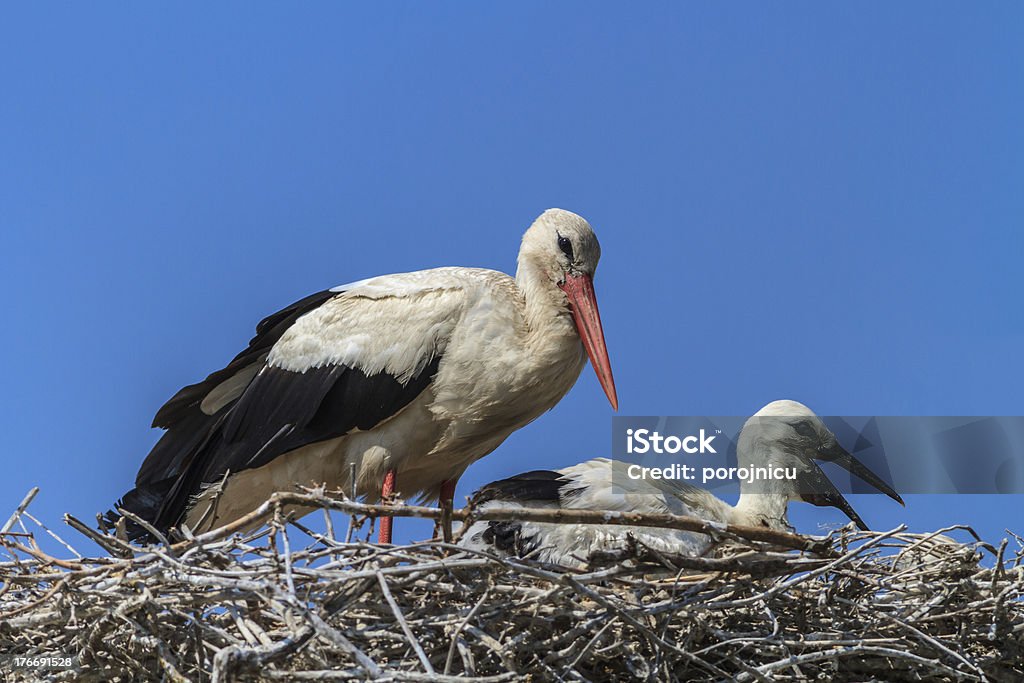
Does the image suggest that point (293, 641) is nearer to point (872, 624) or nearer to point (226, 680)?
point (226, 680)

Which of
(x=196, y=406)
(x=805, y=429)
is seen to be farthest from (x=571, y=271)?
(x=196, y=406)

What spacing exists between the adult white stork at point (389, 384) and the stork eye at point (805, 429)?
0.86 metres

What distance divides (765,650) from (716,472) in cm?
173

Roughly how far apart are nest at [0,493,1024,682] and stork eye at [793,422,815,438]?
61.9 inches

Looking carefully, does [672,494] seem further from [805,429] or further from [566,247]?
[566,247]

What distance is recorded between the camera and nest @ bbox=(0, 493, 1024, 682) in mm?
3135

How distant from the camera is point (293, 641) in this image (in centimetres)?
290

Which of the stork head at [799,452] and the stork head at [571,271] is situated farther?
the stork head at [799,452]

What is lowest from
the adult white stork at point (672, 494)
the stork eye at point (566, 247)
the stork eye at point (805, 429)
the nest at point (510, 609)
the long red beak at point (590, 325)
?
the nest at point (510, 609)

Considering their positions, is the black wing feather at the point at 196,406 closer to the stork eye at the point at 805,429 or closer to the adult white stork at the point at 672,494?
the adult white stork at the point at 672,494

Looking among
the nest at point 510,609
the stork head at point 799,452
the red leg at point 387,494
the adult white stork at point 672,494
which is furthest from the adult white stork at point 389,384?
the nest at point 510,609

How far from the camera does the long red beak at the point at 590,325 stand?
16.0 ft

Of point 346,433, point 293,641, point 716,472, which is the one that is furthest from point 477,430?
point 293,641

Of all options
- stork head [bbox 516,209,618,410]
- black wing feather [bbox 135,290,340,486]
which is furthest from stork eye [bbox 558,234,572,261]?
black wing feather [bbox 135,290,340,486]
